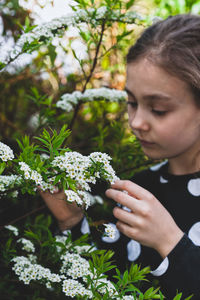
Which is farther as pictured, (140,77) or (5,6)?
(5,6)

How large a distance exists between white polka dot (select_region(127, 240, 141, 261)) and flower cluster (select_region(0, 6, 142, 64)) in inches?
39.7

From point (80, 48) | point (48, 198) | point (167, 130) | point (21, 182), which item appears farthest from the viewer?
point (80, 48)

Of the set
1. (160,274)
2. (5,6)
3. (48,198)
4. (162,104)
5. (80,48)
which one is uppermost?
(5,6)

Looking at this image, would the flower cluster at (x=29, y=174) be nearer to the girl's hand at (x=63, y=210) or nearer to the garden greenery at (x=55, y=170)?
the garden greenery at (x=55, y=170)

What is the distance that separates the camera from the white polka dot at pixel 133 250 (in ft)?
4.80

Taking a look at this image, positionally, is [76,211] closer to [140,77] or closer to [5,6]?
[140,77]

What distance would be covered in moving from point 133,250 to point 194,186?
42cm

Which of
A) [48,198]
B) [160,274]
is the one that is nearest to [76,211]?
[48,198]

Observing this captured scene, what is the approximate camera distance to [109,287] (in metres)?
0.87

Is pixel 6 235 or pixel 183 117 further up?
pixel 183 117

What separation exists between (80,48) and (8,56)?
23.6 inches

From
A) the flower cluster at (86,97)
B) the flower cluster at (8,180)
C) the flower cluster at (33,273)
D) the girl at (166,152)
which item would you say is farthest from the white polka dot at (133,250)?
the flower cluster at (8,180)

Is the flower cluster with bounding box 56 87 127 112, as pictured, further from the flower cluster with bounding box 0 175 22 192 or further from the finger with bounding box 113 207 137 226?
the flower cluster with bounding box 0 175 22 192

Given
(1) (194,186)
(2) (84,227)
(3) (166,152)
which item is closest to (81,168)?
(3) (166,152)
